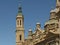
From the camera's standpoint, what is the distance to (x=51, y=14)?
8150cm

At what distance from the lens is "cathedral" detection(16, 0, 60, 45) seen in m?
68.6

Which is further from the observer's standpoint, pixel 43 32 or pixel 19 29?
pixel 19 29

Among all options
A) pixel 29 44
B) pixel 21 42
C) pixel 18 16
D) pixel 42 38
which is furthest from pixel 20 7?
pixel 42 38

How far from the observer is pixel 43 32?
75.0m

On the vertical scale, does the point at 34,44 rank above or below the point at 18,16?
below

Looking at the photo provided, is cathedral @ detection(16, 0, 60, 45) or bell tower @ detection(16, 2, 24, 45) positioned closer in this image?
cathedral @ detection(16, 0, 60, 45)

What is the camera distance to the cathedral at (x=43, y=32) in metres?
68.6

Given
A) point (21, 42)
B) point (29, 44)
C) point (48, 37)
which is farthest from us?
point (21, 42)

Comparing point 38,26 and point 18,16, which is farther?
point 18,16

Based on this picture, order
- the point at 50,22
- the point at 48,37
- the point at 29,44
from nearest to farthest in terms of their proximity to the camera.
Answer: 1. the point at 48,37
2. the point at 50,22
3. the point at 29,44

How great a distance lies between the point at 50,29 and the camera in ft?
237

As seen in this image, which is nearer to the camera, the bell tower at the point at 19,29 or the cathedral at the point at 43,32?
the cathedral at the point at 43,32

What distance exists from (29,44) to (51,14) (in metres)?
8.81

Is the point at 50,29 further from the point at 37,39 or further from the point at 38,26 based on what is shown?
the point at 38,26
